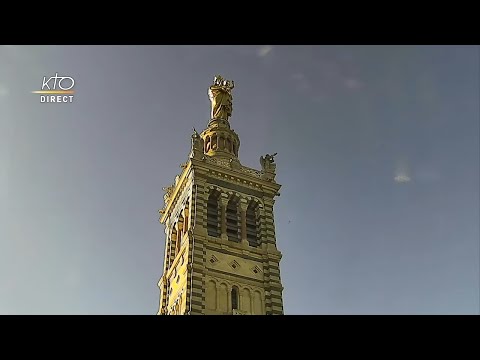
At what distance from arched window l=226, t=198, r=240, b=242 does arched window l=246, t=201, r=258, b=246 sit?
83 centimetres

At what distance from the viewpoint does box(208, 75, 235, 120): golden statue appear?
157 ft

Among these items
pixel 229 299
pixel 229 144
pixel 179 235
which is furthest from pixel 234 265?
pixel 229 144

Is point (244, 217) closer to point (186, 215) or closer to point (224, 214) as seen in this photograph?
point (224, 214)

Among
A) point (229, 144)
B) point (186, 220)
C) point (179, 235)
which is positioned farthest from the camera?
point (229, 144)

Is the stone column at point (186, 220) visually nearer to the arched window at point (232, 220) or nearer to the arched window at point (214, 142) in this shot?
the arched window at point (232, 220)

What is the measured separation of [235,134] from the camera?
4647cm

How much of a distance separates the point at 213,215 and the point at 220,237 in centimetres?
188

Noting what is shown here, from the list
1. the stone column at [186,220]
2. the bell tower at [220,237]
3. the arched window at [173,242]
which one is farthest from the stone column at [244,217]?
the arched window at [173,242]

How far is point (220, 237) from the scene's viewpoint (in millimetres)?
37688

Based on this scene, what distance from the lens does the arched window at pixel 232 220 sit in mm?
38469

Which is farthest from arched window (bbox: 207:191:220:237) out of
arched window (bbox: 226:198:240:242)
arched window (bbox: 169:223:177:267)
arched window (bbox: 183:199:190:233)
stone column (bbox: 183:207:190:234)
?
arched window (bbox: 169:223:177:267)
